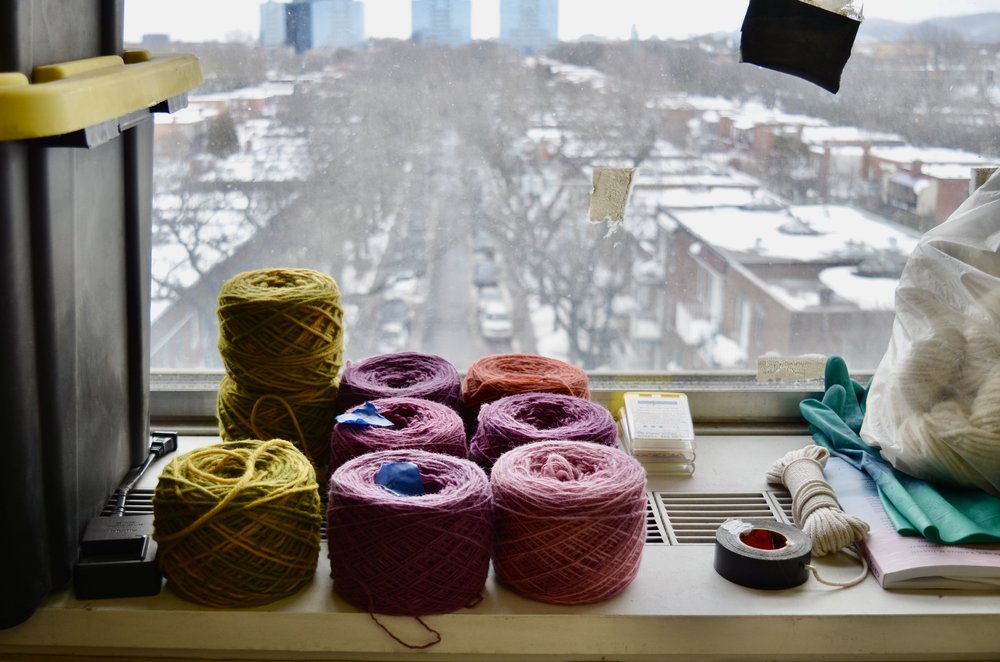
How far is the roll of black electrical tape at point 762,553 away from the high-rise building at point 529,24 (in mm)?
954

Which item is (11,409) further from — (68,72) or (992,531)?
(992,531)

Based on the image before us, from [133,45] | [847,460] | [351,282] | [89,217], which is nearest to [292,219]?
[351,282]

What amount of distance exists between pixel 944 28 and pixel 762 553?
3.66ft

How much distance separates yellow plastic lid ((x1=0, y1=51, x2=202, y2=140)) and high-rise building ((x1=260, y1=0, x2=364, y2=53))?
0.32 metres

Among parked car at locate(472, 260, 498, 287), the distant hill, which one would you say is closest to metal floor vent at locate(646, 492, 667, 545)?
parked car at locate(472, 260, 498, 287)

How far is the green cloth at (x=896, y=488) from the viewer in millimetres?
1666

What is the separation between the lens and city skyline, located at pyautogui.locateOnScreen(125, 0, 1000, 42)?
6.62ft

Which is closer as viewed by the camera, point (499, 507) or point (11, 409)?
point (11, 409)

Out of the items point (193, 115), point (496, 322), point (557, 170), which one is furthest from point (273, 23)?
point (496, 322)

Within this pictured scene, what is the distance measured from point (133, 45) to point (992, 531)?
1.71 m

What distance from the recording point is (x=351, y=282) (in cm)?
217

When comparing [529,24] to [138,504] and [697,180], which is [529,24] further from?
[138,504]

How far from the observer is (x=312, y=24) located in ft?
6.67

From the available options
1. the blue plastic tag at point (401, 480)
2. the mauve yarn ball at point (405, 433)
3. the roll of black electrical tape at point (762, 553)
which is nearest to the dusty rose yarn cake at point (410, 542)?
the blue plastic tag at point (401, 480)
